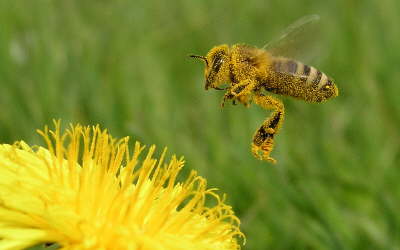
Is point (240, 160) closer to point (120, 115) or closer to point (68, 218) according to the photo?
point (120, 115)

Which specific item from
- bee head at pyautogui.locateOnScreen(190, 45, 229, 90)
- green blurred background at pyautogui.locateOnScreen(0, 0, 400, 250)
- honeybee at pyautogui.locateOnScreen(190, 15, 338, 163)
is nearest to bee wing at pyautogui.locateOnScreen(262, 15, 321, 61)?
honeybee at pyautogui.locateOnScreen(190, 15, 338, 163)

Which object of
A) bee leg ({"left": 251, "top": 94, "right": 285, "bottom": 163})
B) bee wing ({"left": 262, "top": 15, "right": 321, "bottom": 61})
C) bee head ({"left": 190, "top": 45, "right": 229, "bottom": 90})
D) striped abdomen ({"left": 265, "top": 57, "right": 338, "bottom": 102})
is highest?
bee wing ({"left": 262, "top": 15, "right": 321, "bottom": 61})

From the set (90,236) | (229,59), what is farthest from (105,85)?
(90,236)

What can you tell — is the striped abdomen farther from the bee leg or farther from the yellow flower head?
the yellow flower head

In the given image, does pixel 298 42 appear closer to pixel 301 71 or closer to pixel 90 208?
pixel 301 71

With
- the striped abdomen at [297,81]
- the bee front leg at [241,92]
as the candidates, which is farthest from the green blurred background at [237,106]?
the bee front leg at [241,92]

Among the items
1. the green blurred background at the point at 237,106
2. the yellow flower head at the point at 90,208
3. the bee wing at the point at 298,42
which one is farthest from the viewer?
the green blurred background at the point at 237,106

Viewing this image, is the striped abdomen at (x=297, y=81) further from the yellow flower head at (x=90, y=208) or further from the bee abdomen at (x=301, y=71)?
the yellow flower head at (x=90, y=208)
